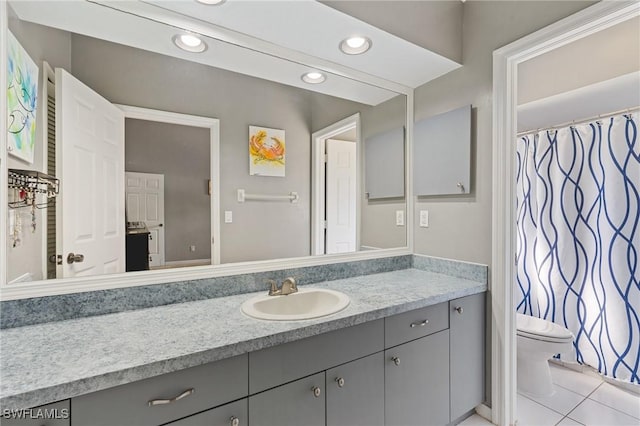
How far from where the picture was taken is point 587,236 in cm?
221

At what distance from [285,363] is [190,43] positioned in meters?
1.48

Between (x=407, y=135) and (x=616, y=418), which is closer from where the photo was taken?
(x=616, y=418)

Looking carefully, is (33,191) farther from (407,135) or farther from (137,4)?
(407,135)

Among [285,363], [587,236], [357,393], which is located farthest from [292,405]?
[587,236]

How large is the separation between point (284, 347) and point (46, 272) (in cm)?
94

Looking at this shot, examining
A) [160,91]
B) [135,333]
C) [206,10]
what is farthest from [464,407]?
[206,10]

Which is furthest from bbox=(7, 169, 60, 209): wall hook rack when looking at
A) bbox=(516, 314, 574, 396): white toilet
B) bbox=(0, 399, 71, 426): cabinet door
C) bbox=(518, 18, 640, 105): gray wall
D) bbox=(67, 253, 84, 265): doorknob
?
bbox=(518, 18, 640, 105): gray wall

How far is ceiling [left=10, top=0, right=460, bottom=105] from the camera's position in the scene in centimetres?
127

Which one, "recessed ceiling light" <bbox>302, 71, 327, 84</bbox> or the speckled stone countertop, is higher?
"recessed ceiling light" <bbox>302, 71, 327, 84</bbox>

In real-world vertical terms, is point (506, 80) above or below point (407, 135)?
above


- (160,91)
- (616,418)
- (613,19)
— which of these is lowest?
(616,418)

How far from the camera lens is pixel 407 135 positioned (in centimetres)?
220

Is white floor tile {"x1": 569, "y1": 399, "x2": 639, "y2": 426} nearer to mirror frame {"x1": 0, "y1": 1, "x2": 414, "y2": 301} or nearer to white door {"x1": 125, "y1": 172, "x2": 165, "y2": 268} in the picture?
mirror frame {"x1": 0, "y1": 1, "x2": 414, "y2": 301}

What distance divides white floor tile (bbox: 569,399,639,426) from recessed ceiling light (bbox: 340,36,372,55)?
2.46m
